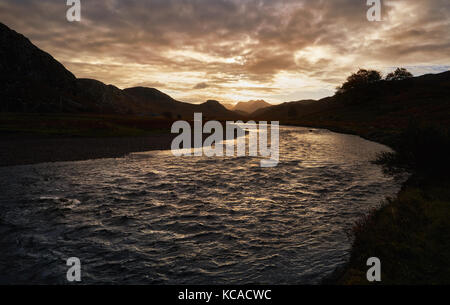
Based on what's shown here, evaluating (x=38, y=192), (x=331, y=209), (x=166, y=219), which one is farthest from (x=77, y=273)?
(x=331, y=209)

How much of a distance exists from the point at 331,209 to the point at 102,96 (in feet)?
644

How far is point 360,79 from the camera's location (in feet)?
464

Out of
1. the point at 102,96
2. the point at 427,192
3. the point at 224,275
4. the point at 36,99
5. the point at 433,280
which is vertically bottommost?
the point at 224,275

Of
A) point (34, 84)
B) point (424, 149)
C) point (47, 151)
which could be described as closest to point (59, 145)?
point (47, 151)

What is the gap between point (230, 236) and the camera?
391 inches

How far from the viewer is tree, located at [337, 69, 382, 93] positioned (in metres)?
140

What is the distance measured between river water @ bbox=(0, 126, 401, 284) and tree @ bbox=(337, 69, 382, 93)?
142086 millimetres

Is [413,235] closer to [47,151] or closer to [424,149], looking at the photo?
[424,149]

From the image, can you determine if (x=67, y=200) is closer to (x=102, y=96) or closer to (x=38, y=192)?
(x=38, y=192)

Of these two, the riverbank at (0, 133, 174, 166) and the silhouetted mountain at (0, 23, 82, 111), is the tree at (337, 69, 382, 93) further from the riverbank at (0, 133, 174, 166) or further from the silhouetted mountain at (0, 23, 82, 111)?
the silhouetted mountain at (0, 23, 82, 111)

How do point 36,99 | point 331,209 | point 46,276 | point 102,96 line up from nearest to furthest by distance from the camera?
point 46,276 < point 331,209 < point 36,99 < point 102,96

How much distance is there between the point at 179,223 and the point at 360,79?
525 ft

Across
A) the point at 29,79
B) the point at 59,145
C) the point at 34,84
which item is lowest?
the point at 59,145

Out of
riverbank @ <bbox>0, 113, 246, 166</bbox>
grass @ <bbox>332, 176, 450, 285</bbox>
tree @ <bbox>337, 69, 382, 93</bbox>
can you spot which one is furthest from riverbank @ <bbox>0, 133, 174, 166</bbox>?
tree @ <bbox>337, 69, 382, 93</bbox>
